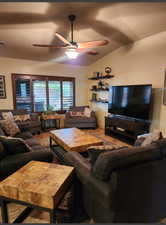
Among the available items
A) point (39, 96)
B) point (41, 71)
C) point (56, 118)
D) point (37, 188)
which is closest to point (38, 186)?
point (37, 188)

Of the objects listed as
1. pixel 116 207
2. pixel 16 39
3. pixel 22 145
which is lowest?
pixel 116 207

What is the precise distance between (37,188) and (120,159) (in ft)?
2.59

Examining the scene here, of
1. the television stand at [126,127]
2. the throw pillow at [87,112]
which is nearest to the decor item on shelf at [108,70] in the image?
the throw pillow at [87,112]

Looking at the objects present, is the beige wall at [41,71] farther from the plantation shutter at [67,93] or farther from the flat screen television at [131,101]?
the flat screen television at [131,101]

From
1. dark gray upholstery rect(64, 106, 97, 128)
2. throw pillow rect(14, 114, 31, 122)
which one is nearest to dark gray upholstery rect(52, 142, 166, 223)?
throw pillow rect(14, 114, 31, 122)

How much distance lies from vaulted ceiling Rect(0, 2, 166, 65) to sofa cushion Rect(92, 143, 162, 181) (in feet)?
8.47

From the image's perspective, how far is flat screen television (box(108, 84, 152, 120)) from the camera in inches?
147

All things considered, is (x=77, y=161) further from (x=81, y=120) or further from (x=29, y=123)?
(x=81, y=120)

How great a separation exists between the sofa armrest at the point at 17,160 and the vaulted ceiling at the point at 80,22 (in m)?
2.53

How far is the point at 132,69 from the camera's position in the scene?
450 centimetres

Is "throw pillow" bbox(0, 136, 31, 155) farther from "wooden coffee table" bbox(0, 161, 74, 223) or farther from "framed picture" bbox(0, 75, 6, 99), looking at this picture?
"framed picture" bbox(0, 75, 6, 99)

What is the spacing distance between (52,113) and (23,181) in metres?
4.50

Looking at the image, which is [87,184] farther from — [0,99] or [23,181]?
[0,99]

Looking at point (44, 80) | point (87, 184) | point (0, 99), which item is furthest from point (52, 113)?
point (87, 184)
